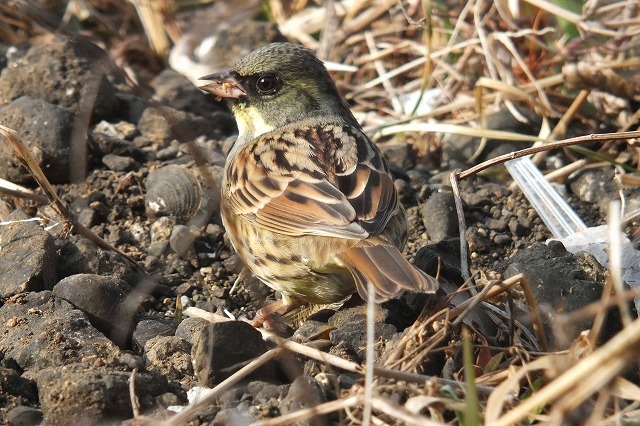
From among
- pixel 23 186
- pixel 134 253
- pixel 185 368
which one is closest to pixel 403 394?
pixel 185 368

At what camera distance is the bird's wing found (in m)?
3.75

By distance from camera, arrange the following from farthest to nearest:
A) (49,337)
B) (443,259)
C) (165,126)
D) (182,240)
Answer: (165,126) < (182,240) < (443,259) < (49,337)

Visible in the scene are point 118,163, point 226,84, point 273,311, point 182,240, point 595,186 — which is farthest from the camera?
point 118,163

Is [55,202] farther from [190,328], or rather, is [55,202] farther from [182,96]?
[182,96]

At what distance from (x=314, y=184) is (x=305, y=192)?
0.06 meters

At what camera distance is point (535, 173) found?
16.4 ft

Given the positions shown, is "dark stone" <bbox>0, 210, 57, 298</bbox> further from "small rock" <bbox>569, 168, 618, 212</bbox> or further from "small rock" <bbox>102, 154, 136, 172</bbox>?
"small rock" <bbox>569, 168, 618, 212</bbox>

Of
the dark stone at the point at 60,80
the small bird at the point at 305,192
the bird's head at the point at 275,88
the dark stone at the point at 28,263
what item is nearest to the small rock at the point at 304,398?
the small bird at the point at 305,192

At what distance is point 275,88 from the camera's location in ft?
15.5

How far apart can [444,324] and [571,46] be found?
9.62ft

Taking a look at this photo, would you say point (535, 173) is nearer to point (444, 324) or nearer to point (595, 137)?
point (595, 137)

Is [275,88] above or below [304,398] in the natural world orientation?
above

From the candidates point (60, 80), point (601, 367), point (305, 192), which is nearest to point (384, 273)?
point (305, 192)

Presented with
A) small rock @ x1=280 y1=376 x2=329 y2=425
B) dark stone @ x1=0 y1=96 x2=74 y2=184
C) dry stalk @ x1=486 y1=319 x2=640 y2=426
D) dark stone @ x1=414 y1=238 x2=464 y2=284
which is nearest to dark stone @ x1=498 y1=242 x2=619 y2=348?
dark stone @ x1=414 y1=238 x2=464 y2=284
